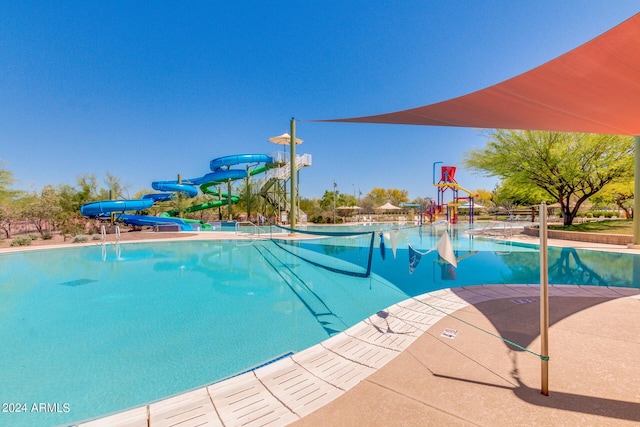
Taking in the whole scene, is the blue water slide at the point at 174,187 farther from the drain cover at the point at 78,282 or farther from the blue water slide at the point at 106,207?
the drain cover at the point at 78,282

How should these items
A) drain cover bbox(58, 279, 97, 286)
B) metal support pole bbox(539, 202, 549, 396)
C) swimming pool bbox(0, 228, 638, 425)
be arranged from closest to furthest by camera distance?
metal support pole bbox(539, 202, 549, 396), swimming pool bbox(0, 228, 638, 425), drain cover bbox(58, 279, 97, 286)

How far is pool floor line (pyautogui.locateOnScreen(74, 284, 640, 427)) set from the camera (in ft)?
6.12

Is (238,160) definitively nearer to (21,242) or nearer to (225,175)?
(225,175)

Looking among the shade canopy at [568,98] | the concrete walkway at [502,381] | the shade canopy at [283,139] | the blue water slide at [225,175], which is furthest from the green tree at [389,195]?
the concrete walkway at [502,381]

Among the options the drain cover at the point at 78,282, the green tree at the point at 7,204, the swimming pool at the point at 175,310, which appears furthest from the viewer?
the green tree at the point at 7,204

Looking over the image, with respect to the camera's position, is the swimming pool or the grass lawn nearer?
the swimming pool

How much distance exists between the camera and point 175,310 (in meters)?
5.22

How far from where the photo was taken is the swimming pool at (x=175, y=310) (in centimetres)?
304

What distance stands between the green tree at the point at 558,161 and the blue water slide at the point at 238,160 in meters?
16.7

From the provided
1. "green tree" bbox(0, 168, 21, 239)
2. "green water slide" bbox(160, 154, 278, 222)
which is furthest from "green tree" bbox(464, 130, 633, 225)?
"green tree" bbox(0, 168, 21, 239)

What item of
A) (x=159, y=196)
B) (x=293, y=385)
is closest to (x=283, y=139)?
(x=159, y=196)

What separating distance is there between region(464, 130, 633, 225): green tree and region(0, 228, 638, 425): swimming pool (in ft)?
24.4

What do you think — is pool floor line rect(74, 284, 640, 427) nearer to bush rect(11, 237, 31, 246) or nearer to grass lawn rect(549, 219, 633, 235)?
grass lawn rect(549, 219, 633, 235)

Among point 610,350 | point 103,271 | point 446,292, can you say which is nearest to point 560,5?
point 446,292
